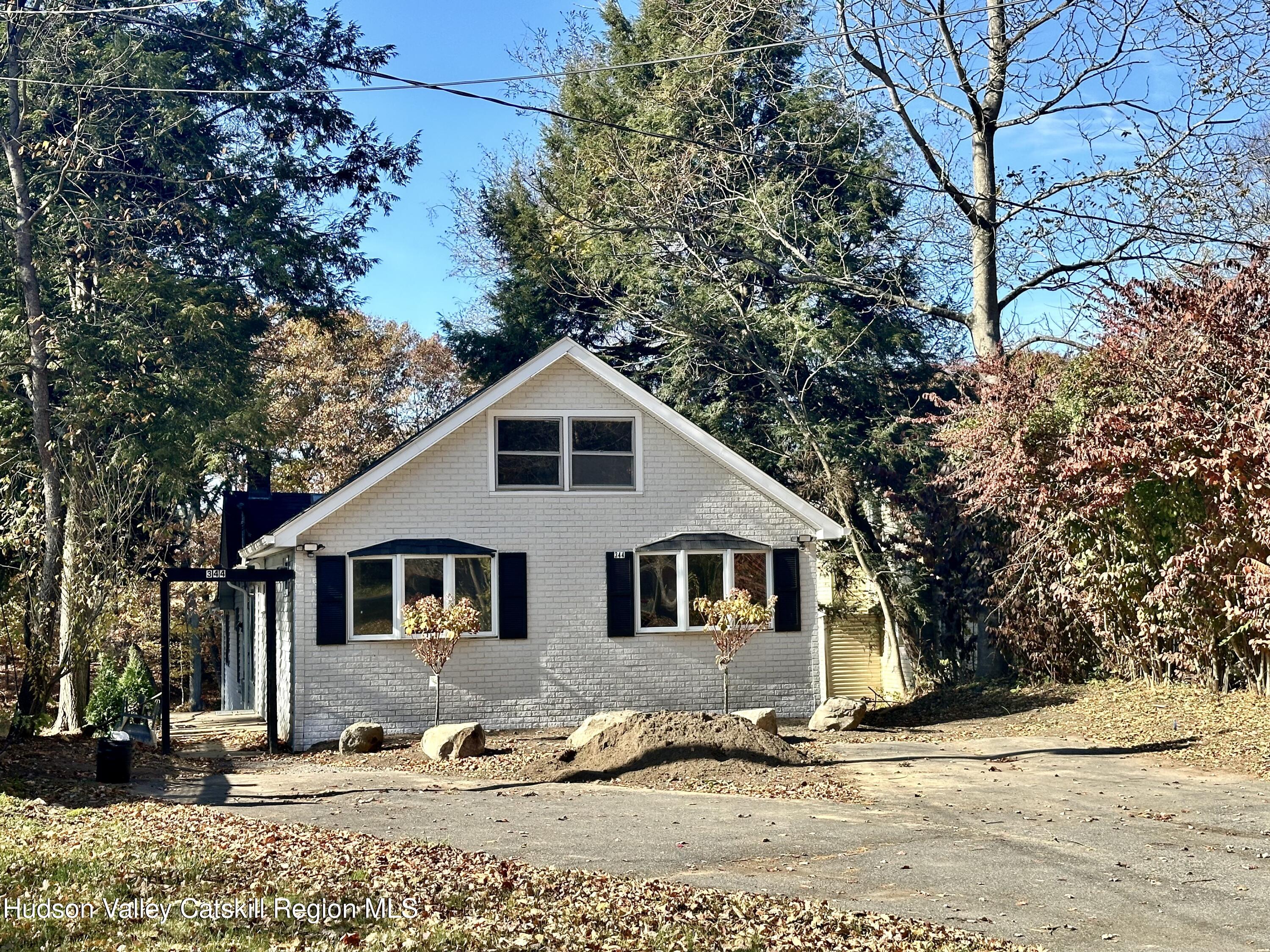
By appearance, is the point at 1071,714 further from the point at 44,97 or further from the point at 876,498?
the point at 44,97

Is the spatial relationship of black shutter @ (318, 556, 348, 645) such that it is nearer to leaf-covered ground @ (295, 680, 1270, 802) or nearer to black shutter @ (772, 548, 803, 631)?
leaf-covered ground @ (295, 680, 1270, 802)

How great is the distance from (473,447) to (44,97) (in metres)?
10.2

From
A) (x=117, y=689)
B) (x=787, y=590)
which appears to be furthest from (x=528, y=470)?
(x=117, y=689)

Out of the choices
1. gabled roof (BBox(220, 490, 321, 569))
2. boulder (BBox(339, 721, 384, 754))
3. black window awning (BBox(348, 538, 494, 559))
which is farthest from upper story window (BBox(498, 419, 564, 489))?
gabled roof (BBox(220, 490, 321, 569))

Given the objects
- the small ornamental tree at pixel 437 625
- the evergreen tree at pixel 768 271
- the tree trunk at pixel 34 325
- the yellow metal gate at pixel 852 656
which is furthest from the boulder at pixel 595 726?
the yellow metal gate at pixel 852 656

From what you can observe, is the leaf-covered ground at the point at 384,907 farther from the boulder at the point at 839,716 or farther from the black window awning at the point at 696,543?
the black window awning at the point at 696,543

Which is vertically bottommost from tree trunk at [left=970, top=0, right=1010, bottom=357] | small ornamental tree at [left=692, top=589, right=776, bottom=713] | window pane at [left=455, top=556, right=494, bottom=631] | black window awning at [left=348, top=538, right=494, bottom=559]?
small ornamental tree at [left=692, top=589, right=776, bottom=713]

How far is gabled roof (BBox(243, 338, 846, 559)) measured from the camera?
55.2 feet

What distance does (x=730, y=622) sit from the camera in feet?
57.4

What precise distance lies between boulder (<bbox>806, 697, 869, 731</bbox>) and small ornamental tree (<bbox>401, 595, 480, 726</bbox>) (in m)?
4.89

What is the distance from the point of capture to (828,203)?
23188 millimetres

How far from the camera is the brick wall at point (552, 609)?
1709 cm

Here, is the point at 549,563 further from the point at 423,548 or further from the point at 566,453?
the point at 423,548

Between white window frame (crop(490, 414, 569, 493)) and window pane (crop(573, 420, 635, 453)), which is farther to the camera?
window pane (crop(573, 420, 635, 453))
